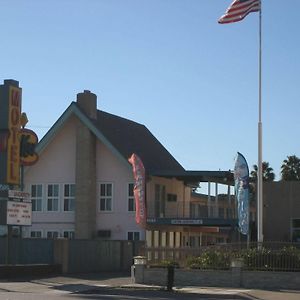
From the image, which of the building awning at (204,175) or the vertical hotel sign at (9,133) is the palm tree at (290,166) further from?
the vertical hotel sign at (9,133)

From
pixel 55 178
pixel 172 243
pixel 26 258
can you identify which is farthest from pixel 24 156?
pixel 172 243

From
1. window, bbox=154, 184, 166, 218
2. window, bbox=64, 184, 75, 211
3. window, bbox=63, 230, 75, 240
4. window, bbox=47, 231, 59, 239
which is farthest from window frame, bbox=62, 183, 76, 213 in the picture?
window, bbox=154, 184, 166, 218

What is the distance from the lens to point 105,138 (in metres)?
46.2

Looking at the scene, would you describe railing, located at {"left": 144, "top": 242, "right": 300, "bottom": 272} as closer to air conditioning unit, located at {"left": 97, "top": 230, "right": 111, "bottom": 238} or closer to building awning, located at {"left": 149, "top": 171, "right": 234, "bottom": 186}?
building awning, located at {"left": 149, "top": 171, "right": 234, "bottom": 186}

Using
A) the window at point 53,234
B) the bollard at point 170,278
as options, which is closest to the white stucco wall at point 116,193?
the window at point 53,234

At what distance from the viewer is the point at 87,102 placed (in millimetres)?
47375

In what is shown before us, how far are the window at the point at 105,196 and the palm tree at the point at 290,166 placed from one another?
38.7 meters

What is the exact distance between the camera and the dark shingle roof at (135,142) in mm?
47562

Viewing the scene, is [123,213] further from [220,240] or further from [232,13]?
[232,13]

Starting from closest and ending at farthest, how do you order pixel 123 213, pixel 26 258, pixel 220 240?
pixel 26 258 < pixel 123 213 < pixel 220 240

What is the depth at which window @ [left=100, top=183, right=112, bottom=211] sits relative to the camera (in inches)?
1869

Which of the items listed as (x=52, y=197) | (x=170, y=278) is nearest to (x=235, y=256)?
(x=170, y=278)

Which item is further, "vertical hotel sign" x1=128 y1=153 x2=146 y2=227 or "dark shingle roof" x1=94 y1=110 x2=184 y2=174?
"dark shingle roof" x1=94 y1=110 x2=184 y2=174

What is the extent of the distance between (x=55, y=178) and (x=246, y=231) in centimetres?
2086
